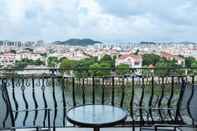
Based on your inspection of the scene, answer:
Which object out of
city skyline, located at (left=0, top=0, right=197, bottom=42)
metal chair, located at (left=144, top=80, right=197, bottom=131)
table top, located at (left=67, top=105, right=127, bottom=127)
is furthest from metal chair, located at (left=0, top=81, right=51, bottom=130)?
city skyline, located at (left=0, top=0, right=197, bottom=42)

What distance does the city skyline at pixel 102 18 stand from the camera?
7121 millimetres

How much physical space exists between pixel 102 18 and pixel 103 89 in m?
6.47

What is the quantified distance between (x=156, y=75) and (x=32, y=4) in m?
4.94

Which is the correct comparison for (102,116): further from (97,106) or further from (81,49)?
(81,49)

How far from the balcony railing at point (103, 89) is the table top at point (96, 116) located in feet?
2.55

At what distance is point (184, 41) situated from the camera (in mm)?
8422

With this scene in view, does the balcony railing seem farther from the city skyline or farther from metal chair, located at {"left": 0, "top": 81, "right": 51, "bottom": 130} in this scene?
the city skyline

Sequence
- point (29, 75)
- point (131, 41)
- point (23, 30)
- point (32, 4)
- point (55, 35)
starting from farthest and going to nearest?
1. point (55, 35)
2. point (131, 41)
3. point (23, 30)
4. point (32, 4)
5. point (29, 75)

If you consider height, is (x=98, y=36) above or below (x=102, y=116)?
above

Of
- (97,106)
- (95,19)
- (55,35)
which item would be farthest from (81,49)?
(97,106)

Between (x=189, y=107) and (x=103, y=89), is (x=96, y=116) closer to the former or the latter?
(x=103, y=89)

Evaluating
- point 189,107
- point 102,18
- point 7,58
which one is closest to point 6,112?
point 189,107

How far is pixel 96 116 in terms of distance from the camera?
3.03 m

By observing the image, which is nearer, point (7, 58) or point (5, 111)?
point (5, 111)
